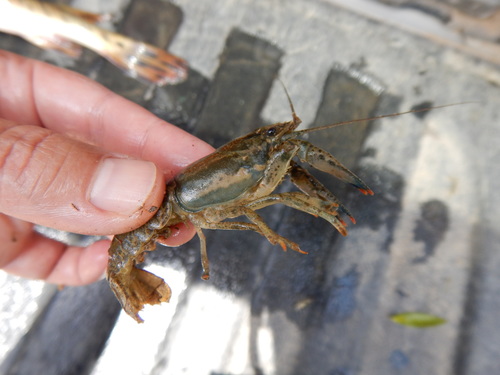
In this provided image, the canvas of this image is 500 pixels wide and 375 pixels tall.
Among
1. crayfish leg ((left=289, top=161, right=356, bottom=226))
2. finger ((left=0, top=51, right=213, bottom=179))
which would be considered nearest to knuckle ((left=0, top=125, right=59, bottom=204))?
finger ((left=0, top=51, right=213, bottom=179))

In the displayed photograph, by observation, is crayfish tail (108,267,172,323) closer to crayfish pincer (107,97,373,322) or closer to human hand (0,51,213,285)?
crayfish pincer (107,97,373,322)

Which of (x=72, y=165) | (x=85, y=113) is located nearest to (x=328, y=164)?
(x=72, y=165)

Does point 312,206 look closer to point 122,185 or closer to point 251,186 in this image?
point 251,186

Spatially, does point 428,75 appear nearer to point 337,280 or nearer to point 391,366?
point 337,280

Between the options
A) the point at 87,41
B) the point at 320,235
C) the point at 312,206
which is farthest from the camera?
the point at 87,41

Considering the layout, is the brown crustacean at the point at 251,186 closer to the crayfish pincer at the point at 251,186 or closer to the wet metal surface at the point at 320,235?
the crayfish pincer at the point at 251,186

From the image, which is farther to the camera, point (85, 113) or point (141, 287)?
point (85, 113)

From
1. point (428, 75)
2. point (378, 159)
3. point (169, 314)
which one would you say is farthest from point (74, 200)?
point (428, 75)
